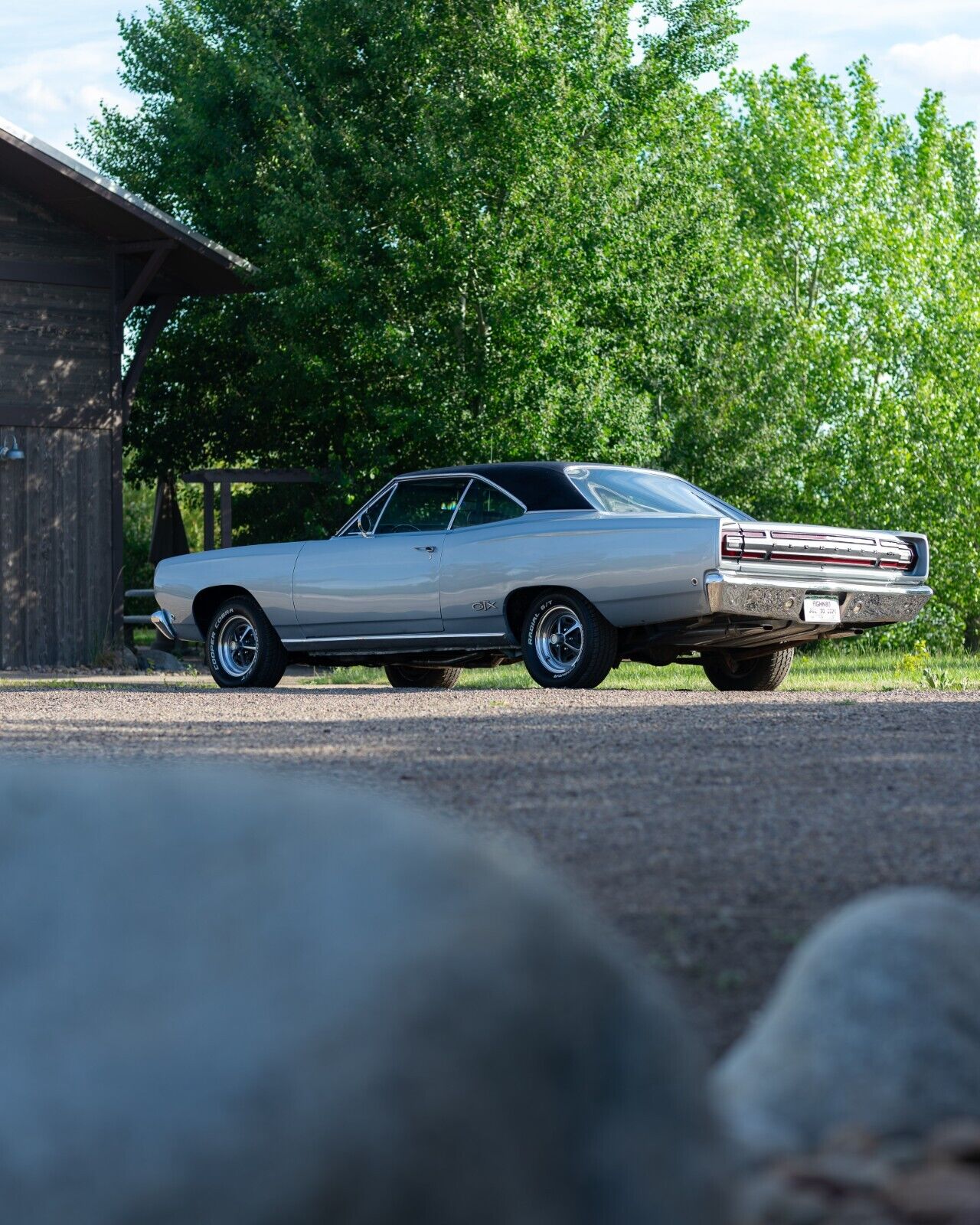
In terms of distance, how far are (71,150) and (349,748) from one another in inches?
797

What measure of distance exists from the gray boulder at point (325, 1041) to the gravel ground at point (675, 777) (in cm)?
141

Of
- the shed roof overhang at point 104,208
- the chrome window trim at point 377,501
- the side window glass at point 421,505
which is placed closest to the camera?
the side window glass at point 421,505

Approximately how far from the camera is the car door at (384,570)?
470 inches

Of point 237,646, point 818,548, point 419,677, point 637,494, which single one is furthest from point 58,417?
point 818,548

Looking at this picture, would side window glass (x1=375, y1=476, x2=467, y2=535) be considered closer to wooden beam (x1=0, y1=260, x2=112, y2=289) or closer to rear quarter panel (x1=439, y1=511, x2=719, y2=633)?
rear quarter panel (x1=439, y1=511, x2=719, y2=633)

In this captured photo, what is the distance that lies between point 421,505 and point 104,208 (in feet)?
23.4

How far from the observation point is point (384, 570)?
1213 cm

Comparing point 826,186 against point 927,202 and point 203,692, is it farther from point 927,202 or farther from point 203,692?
point 203,692

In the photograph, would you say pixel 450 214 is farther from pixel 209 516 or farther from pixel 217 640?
pixel 217 640

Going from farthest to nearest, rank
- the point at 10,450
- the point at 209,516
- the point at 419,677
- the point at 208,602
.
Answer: the point at 209,516 < the point at 10,450 < the point at 419,677 < the point at 208,602

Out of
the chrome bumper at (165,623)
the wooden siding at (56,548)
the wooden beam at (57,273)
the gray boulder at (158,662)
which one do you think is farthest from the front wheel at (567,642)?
the wooden beam at (57,273)

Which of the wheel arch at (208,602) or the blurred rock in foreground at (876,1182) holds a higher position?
the wheel arch at (208,602)

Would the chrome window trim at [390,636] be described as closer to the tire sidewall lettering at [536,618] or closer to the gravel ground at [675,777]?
the tire sidewall lettering at [536,618]

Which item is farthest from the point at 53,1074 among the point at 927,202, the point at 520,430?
the point at 927,202
